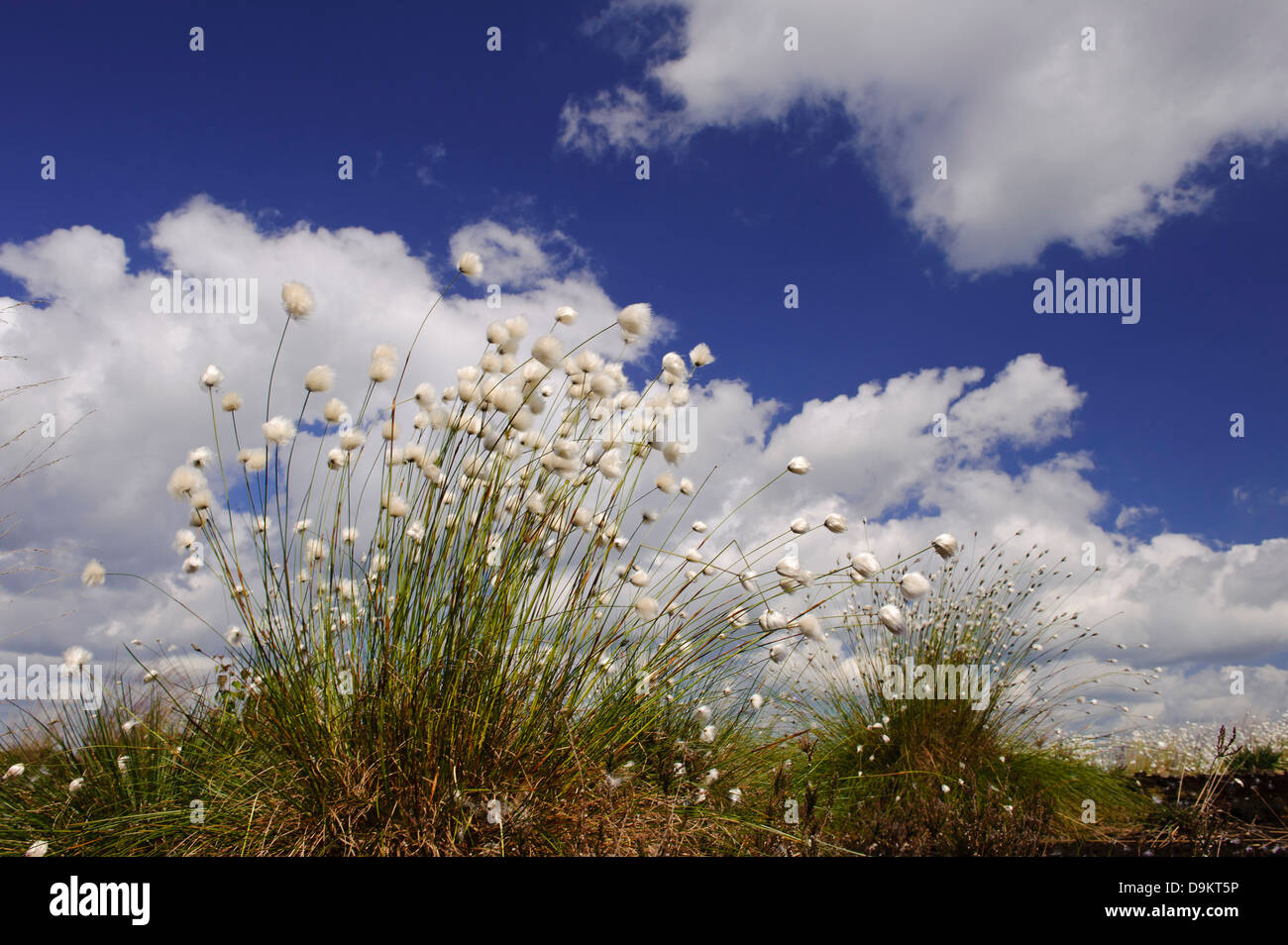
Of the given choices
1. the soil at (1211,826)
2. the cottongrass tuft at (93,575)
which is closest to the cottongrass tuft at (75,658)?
the cottongrass tuft at (93,575)

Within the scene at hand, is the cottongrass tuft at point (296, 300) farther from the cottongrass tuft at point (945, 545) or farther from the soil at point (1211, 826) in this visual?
the soil at point (1211, 826)

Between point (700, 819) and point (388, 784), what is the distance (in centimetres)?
122

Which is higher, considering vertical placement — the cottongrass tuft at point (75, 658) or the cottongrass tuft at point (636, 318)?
the cottongrass tuft at point (636, 318)

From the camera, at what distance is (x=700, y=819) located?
3.20 meters

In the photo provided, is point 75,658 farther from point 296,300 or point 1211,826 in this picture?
point 1211,826
